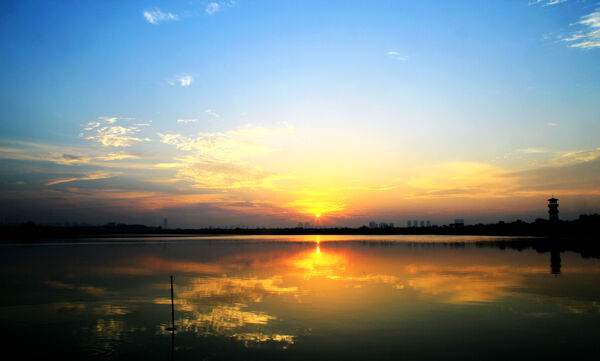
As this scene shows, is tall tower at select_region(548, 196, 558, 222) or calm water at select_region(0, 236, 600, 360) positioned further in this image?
tall tower at select_region(548, 196, 558, 222)

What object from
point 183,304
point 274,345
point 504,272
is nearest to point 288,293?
point 183,304

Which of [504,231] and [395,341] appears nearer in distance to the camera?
[395,341]

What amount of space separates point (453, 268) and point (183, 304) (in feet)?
81.5

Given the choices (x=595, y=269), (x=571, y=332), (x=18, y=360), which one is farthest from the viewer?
(x=595, y=269)

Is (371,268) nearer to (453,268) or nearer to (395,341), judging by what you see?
(453,268)

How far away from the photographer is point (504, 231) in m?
173

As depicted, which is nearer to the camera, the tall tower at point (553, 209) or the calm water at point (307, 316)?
the calm water at point (307, 316)

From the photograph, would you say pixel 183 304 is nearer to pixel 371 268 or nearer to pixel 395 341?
pixel 395 341

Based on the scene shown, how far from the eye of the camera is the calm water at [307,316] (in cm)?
1359

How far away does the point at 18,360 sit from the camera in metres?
12.8

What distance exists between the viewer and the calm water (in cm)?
1359

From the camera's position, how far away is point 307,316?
712 inches

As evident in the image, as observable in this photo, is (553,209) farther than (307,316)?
Yes

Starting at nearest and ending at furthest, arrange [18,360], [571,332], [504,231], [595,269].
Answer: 1. [18,360]
2. [571,332]
3. [595,269]
4. [504,231]
